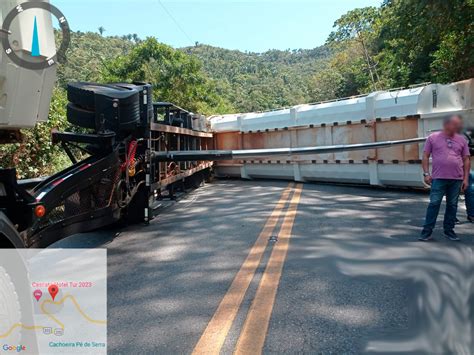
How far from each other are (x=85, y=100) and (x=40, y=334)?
3340mm

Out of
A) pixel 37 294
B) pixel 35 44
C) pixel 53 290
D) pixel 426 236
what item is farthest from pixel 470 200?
pixel 35 44

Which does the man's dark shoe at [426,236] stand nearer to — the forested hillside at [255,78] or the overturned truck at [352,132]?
the overturned truck at [352,132]

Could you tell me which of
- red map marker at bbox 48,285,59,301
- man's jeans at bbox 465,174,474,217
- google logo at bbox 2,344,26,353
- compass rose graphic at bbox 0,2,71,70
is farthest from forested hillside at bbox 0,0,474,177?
man's jeans at bbox 465,174,474,217

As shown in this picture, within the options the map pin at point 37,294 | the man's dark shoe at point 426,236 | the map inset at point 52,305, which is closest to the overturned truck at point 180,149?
the map inset at point 52,305

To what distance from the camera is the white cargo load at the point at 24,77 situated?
2.73 metres

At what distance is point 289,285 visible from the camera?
4422 millimetres

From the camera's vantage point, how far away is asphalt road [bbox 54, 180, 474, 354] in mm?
3279

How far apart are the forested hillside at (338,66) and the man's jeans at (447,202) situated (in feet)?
16.3

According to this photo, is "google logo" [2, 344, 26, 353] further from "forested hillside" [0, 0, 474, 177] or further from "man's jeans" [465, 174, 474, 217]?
"man's jeans" [465, 174, 474, 217]

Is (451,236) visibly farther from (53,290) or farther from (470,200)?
(53,290)

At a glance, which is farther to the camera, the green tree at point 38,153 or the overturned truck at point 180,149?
the green tree at point 38,153

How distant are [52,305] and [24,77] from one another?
1.74 meters

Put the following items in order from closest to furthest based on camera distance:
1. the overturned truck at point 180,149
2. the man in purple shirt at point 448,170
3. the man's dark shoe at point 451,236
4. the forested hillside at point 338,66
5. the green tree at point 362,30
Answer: the overturned truck at point 180,149
the man's dark shoe at point 451,236
the man in purple shirt at point 448,170
the forested hillside at point 338,66
the green tree at point 362,30

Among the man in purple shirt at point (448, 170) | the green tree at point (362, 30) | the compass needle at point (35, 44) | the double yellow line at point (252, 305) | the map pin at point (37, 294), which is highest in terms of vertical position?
the green tree at point (362, 30)
